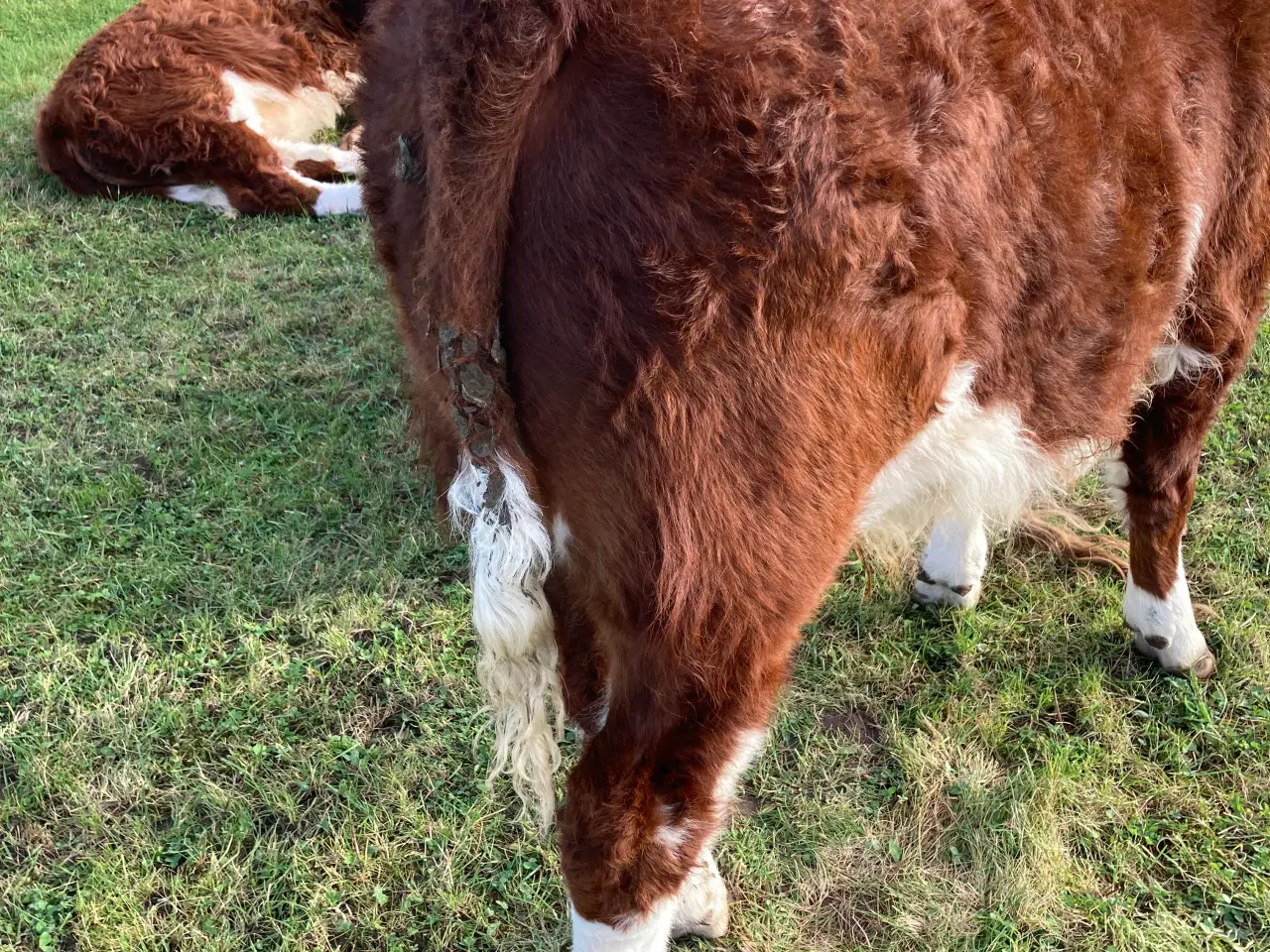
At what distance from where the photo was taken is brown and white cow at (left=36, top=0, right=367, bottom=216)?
194 inches

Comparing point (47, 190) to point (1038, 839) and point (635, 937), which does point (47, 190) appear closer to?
point (635, 937)

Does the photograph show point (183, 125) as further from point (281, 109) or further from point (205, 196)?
point (281, 109)

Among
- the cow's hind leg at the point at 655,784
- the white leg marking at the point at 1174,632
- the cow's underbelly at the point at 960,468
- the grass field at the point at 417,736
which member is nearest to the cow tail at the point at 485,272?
the cow's hind leg at the point at 655,784

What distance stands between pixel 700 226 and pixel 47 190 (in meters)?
5.55

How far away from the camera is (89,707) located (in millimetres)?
2439

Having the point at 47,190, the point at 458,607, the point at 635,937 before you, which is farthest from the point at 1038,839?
the point at 47,190

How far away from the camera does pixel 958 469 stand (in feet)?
5.39

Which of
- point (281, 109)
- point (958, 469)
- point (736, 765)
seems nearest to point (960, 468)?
point (958, 469)

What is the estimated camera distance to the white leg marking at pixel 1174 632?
241 cm

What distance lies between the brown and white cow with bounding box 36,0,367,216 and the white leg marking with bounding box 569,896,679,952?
4.34m

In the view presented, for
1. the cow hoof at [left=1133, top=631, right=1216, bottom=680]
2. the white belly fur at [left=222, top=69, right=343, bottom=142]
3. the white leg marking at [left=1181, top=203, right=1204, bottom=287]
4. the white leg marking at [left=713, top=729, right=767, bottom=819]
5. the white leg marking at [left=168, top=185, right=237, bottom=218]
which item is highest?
the white leg marking at [left=1181, top=203, right=1204, bottom=287]

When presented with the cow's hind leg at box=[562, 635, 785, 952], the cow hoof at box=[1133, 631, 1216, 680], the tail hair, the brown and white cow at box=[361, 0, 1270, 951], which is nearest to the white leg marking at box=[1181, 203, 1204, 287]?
the brown and white cow at box=[361, 0, 1270, 951]

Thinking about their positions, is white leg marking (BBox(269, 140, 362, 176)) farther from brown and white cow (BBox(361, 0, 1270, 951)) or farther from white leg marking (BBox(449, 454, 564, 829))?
white leg marking (BBox(449, 454, 564, 829))

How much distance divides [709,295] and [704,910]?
57.0 inches
